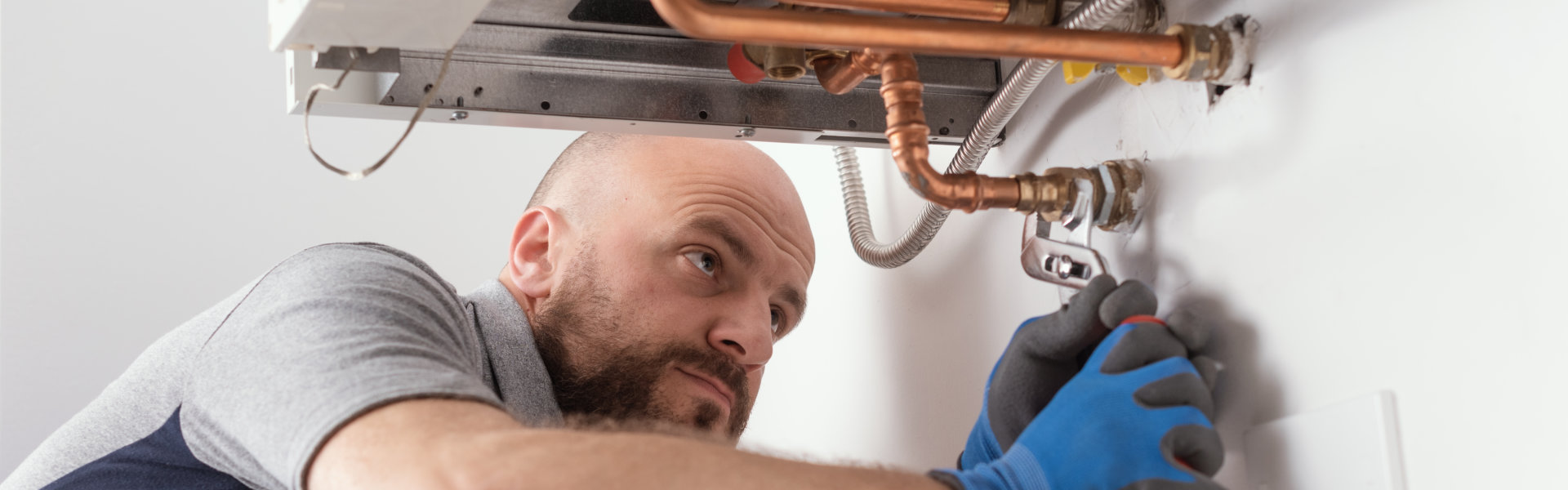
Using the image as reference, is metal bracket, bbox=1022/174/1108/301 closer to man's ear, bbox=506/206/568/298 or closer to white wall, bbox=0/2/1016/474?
white wall, bbox=0/2/1016/474

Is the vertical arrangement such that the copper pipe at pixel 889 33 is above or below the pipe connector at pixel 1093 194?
above

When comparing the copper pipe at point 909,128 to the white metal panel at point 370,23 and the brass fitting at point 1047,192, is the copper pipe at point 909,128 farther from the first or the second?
the white metal panel at point 370,23

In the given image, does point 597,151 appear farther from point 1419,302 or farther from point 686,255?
point 1419,302

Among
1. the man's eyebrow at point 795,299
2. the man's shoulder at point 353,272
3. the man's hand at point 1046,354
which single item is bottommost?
the man's hand at point 1046,354

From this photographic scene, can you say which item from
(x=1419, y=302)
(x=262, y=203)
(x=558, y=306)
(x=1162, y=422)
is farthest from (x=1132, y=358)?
(x=262, y=203)

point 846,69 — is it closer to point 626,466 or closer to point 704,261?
point 626,466

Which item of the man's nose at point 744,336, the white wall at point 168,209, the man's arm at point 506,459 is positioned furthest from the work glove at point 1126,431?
the white wall at point 168,209

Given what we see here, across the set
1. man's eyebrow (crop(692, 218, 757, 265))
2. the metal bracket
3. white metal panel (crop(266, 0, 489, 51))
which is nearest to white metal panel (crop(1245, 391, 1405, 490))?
the metal bracket

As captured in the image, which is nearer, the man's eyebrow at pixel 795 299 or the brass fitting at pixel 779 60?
the brass fitting at pixel 779 60

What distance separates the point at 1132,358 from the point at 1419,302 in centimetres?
15

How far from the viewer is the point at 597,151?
4.37 feet

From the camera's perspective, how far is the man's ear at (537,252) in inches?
49.7

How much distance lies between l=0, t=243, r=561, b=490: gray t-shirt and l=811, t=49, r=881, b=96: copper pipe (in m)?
0.31

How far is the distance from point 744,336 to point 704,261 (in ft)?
0.31
